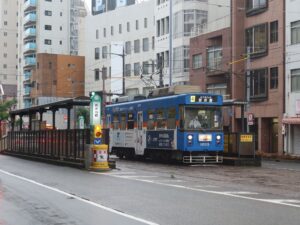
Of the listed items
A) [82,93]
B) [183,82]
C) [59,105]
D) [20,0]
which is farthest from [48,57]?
[59,105]

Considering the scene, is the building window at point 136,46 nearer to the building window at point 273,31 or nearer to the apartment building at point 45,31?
the apartment building at point 45,31

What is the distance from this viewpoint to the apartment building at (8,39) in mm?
136250

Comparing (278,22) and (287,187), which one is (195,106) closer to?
(287,187)

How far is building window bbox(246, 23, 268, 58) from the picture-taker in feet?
157

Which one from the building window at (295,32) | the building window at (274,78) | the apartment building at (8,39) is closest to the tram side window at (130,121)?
the building window at (295,32)

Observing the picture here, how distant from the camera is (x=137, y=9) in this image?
8431 centimetres

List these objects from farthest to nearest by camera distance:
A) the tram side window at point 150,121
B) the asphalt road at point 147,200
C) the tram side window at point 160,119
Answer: the tram side window at point 150,121
the tram side window at point 160,119
the asphalt road at point 147,200

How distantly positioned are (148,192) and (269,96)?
33158 millimetres

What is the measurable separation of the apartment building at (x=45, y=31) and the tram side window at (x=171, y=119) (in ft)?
266

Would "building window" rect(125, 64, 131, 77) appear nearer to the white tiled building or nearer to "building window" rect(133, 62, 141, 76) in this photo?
the white tiled building

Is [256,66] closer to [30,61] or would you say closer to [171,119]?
[171,119]

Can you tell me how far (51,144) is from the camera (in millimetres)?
32688

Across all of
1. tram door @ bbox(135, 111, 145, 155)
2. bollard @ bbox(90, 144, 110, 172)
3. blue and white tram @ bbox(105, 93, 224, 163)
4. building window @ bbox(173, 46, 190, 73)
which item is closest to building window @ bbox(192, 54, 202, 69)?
building window @ bbox(173, 46, 190, 73)

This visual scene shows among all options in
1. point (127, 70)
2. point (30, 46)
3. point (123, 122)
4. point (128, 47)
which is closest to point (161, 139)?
point (123, 122)
